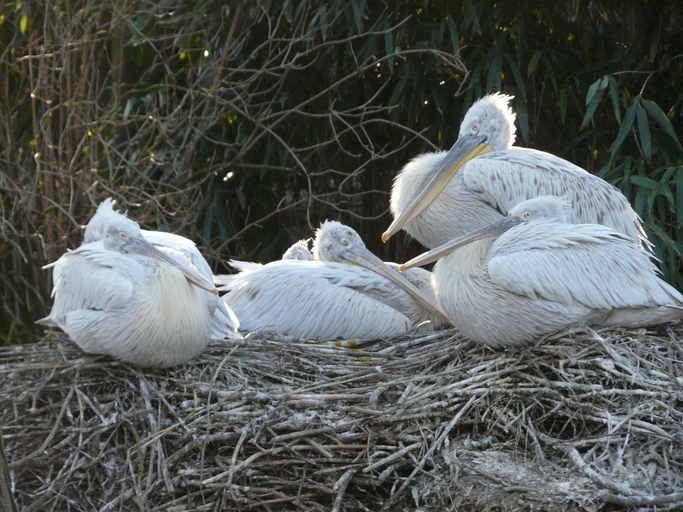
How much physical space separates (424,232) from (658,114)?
4.64 feet

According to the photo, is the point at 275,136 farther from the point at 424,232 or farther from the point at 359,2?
the point at 424,232

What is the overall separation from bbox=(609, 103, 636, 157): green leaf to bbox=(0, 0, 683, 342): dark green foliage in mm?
13

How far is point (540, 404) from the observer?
4652mm

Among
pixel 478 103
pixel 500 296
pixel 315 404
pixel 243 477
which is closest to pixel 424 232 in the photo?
pixel 478 103

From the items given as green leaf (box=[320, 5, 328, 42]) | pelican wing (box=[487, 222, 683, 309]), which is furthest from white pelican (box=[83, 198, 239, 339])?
green leaf (box=[320, 5, 328, 42])

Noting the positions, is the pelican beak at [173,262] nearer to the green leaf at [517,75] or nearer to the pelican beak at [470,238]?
the pelican beak at [470,238]

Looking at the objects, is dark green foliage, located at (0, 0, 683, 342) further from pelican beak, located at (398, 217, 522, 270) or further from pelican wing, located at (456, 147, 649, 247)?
pelican beak, located at (398, 217, 522, 270)

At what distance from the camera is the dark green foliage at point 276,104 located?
6883mm

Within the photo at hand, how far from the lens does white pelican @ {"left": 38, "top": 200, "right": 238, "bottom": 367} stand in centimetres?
491

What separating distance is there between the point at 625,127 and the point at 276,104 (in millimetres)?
2264

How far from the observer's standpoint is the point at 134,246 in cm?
518

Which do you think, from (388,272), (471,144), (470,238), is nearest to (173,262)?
(470,238)

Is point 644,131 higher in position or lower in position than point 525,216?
higher

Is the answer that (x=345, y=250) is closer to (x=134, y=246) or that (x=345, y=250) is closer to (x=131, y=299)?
(x=134, y=246)
